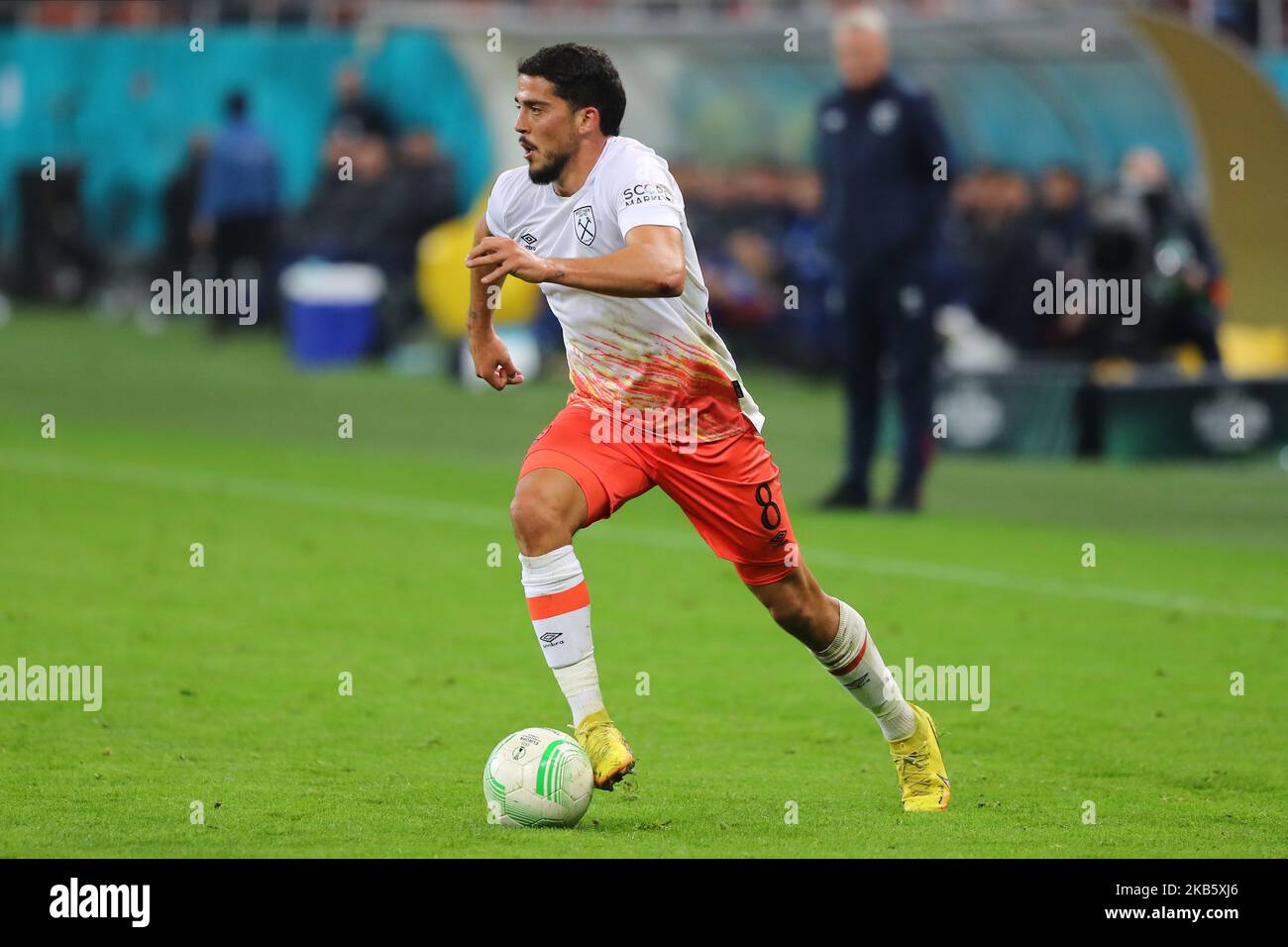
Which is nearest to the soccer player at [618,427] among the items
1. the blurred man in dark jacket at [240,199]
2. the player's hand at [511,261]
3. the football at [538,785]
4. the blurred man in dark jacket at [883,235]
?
the football at [538,785]

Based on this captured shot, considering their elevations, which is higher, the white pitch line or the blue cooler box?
the blue cooler box

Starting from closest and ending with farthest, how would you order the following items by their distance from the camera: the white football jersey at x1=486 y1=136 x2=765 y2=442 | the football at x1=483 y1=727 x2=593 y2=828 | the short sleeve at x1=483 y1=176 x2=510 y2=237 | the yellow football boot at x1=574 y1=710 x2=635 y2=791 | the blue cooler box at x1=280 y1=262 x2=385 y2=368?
the football at x1=483 y1=727 x2=593 y2=828, the yellow football boot at x1=574 y1=710 x2=635 y2=791, the white football jersey at x1=486 y1=136 x2=765 y2=442, the short sleeve at x1=483 y1=176 x2=510 y2=237, the blue cooler box at x1=280 y1=262 x2=385 y2=368

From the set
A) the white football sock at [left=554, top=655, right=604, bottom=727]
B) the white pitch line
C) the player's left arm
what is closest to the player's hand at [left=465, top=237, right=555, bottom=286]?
the player's left arm

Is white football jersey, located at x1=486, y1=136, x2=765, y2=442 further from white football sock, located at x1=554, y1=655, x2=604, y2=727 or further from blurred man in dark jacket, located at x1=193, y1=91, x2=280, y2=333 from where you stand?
blurred man in dark jacket, located at x1=193, y1=91, x2=280, y2=333

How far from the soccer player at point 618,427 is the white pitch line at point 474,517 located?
4421 mm

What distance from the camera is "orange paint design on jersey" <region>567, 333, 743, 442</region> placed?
268 inches

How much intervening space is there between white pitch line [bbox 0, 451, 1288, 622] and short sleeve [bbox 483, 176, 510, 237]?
Result: 200 inches

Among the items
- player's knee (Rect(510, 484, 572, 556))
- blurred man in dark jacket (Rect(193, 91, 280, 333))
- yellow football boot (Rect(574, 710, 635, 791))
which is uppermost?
blurred man in dark jacket (Rect(193, 91, 280, 333))

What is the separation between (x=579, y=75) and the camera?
21.7 feet

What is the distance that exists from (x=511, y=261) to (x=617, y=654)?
12.3ft

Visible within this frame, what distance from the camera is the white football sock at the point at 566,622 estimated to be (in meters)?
6.59
